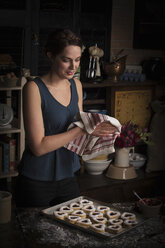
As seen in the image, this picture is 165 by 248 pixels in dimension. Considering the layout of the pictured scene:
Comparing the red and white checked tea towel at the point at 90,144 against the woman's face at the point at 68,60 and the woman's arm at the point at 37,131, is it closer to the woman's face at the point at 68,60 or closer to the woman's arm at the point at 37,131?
the woman's arm at the point at 37,131

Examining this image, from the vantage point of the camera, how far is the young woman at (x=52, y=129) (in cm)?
223

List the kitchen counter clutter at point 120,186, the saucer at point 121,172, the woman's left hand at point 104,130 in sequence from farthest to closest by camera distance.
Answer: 1. the saucer at point 121,172
2. the kitchen counter clutter at point 120,186
3. the woman's left hand at point 104,130

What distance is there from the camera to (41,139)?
2242 millimetres

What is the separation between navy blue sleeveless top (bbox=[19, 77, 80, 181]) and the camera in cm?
233

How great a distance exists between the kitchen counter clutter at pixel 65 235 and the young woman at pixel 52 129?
1.17 ft

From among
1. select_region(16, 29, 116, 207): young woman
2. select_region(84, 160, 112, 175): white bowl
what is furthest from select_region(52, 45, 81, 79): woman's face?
select_region(84, 160, 112, 175): white bowl

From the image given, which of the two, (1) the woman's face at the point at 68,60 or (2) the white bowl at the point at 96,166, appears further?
(2) the white bowl at the point at 96,166

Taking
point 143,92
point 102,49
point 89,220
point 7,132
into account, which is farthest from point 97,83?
point 89,220

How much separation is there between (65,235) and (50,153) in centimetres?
64

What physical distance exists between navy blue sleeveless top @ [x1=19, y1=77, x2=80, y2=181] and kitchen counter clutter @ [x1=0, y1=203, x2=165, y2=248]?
0.38 metres

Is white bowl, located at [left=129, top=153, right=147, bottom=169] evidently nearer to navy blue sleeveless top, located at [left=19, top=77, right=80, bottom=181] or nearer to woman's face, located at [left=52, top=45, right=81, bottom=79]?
navy blue sleeveless top, located at [left=19, top=77, right=80, bottom=181]

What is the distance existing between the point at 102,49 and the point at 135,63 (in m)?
0.57

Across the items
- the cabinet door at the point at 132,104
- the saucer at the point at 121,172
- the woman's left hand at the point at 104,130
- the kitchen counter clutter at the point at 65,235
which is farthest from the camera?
the cabinet door at the point at 132,104

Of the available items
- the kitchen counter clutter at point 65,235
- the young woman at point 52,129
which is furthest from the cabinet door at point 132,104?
the kitchen counter clutter at point 65,235
